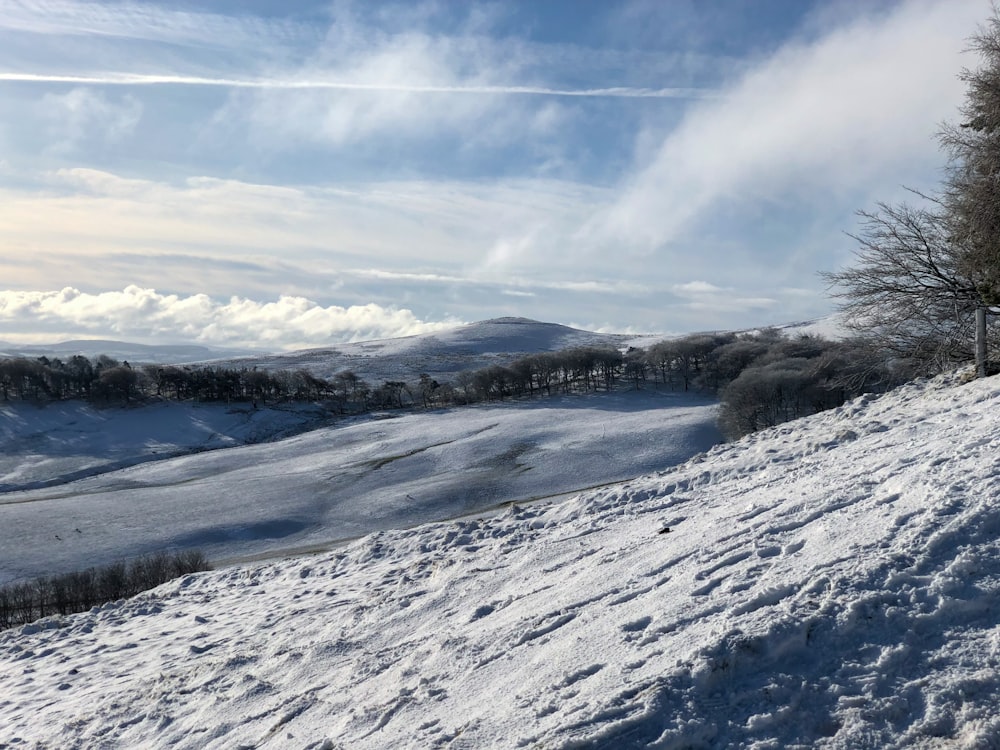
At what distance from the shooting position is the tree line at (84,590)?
25.7 metres

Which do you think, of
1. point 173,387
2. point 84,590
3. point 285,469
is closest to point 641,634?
point 84,590

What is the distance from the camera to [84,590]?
27625 mm

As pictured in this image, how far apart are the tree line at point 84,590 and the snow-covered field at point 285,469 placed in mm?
12387

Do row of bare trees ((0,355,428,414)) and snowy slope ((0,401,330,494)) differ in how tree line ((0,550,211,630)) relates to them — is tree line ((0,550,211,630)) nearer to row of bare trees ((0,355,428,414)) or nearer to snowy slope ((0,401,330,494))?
snowy slope ((0,401,330,494))

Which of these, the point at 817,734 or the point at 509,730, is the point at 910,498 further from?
the point at 509,730

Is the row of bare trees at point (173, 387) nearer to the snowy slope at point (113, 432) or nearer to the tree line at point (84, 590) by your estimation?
the snowy slope at point (113, 432)

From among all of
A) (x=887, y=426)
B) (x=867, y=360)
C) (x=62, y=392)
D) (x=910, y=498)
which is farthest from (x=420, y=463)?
(x=62, y=392)

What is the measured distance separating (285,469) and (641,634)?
63.2 meters

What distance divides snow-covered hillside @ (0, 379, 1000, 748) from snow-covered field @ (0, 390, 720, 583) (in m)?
32.0

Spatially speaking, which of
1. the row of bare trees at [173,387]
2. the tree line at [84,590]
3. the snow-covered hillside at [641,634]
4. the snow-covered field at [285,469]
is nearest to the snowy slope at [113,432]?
the snow-covered field at [285,469]

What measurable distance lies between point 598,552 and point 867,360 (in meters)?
13.5

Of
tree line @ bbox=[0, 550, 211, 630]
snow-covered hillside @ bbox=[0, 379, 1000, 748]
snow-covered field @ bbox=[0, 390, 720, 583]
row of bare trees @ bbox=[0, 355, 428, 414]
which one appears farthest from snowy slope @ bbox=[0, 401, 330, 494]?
snow-covered hillside @ bbox=[0, 379, 1000, 748]

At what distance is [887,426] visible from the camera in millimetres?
13836

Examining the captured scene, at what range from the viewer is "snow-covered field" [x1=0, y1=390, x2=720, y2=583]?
46.9 m
